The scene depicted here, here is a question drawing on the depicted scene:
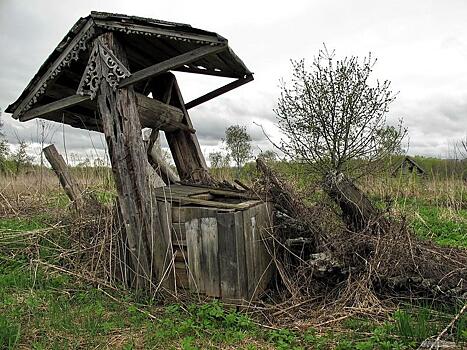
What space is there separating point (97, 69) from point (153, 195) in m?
1.49

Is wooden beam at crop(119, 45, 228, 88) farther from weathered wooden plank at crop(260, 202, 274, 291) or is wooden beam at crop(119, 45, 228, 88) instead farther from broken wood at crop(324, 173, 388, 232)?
broken wood at crop(324, 173, 388, 232)

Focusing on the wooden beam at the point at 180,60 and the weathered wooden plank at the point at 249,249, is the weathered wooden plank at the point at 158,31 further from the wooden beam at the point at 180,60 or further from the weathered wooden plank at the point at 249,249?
the weathered wooden plank at the point at 249,249

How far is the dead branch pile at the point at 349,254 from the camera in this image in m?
3.77

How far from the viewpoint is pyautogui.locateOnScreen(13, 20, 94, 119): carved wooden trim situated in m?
4.29

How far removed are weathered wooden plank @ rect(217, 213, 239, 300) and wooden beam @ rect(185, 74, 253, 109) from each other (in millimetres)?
2243

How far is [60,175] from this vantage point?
234 inches

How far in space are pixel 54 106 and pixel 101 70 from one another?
0.86 metres

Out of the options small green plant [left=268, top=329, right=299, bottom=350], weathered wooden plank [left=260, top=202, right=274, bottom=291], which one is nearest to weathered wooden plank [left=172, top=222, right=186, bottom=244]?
weathered wooden plank [left=260, top=202, right=274, bottom=291]

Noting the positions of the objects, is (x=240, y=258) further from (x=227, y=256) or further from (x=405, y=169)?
(x=405, y=169)

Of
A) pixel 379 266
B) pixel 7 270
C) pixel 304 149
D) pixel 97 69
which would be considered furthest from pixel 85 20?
pixel 304 149

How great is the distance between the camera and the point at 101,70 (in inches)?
166

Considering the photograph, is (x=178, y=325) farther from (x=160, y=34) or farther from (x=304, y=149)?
(x=304, y=149)

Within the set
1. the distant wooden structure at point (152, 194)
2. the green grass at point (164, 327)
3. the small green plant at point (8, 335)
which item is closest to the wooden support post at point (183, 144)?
the distant wooden structure at point (152, 194)

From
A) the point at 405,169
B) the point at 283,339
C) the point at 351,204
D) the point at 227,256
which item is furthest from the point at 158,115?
the point at 405,169
